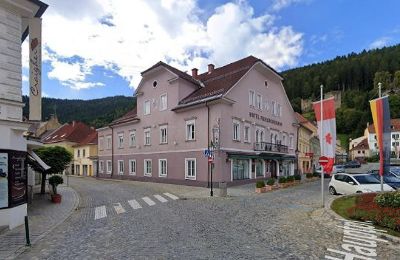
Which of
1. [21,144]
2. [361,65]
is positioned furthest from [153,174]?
[361,65]

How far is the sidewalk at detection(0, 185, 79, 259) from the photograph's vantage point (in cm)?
1023

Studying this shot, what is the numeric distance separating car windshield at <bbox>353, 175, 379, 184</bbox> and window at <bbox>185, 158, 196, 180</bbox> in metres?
14.1

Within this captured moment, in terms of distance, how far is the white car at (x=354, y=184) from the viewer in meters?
22.0

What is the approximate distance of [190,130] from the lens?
34.0 meters

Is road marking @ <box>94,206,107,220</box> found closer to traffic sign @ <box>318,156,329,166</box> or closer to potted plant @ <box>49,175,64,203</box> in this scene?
potted plant @ <box>49,175,64,203</box>

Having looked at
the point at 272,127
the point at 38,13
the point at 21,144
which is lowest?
the point at 21,144

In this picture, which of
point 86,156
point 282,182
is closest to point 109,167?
point 86,156

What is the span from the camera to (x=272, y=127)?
132ft

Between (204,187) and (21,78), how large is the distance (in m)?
19.7

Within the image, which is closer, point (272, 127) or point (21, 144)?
point (21, 144)

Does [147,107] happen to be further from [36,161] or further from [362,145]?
[362,145]

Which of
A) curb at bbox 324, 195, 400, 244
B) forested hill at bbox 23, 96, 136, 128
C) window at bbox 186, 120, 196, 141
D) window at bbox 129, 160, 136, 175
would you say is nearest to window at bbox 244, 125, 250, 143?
window at bbox 186, 120, 196, 141

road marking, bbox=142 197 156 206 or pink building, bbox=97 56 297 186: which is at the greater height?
pink building, bbox=97 56 297 186

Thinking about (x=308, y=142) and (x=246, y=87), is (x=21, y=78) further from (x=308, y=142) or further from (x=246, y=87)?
(x=308, y=142)
